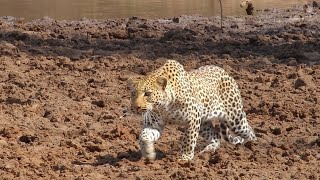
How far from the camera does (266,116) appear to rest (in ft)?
31.1

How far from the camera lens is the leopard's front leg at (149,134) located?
6992 mm

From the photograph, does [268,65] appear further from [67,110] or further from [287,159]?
[287,159]

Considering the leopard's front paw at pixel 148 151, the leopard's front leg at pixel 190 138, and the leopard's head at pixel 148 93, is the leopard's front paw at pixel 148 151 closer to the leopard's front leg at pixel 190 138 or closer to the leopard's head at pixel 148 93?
the leopard's front leg at pixel 190 138

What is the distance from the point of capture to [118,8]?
76.3ft

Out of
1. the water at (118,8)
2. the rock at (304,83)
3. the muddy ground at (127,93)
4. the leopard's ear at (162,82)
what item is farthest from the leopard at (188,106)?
the water at (118,8)

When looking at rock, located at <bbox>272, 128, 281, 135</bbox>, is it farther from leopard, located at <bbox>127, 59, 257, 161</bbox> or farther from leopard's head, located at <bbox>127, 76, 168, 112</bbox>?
leopard's head, located at <bbox>127, 76, 168, 112</bbox>

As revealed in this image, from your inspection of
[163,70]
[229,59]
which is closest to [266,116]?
[163,70]

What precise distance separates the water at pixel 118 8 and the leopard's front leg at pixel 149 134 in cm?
1363

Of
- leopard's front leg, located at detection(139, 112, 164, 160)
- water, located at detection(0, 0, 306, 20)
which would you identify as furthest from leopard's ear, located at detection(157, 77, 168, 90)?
water, located at detection(0, 0, 306, 20)

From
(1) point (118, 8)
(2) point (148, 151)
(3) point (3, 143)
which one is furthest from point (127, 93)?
(1) point (118, 8)

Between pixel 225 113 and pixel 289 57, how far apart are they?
5.86 m

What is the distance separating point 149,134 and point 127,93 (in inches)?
145

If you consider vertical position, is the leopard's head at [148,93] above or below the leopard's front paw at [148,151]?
above

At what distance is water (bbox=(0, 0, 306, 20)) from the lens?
21.5 metres
